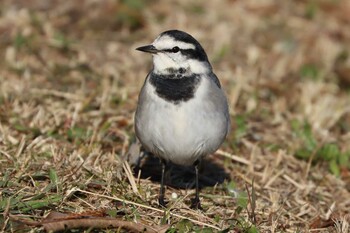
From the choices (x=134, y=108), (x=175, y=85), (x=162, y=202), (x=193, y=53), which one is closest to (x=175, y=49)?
(x=193, y=53)

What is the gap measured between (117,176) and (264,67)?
461 cm

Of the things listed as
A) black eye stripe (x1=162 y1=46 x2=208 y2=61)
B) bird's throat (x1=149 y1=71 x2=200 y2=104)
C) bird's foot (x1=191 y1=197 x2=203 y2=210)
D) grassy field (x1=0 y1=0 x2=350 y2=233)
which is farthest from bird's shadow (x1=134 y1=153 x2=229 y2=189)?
black eye stripe (x1=162 y1=46 x2=208 y2=61)

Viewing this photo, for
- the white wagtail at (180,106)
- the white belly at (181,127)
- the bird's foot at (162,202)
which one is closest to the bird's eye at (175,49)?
the white wagtail at (180,106)

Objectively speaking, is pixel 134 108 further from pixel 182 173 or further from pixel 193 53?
pixel 193 53

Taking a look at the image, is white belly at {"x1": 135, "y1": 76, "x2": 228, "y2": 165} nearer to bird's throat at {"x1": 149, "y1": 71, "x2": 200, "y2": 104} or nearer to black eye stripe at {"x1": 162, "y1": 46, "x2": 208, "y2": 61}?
bird's throat at {"x1": 149, "y1": 71, "x2": 200, "y2": 104}

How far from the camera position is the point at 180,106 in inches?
225

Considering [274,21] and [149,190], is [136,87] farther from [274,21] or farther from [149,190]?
[274,21]

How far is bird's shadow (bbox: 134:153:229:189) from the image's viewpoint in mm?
6758

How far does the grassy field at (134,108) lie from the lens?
221 inches

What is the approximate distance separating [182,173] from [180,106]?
1.47 m

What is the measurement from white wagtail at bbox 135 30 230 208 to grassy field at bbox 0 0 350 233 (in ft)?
1.56

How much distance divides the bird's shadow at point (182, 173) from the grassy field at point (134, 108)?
0.02 meters

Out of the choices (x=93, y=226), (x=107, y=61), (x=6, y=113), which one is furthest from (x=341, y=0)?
(x=93, y=226)

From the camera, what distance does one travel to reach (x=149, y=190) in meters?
6.15
